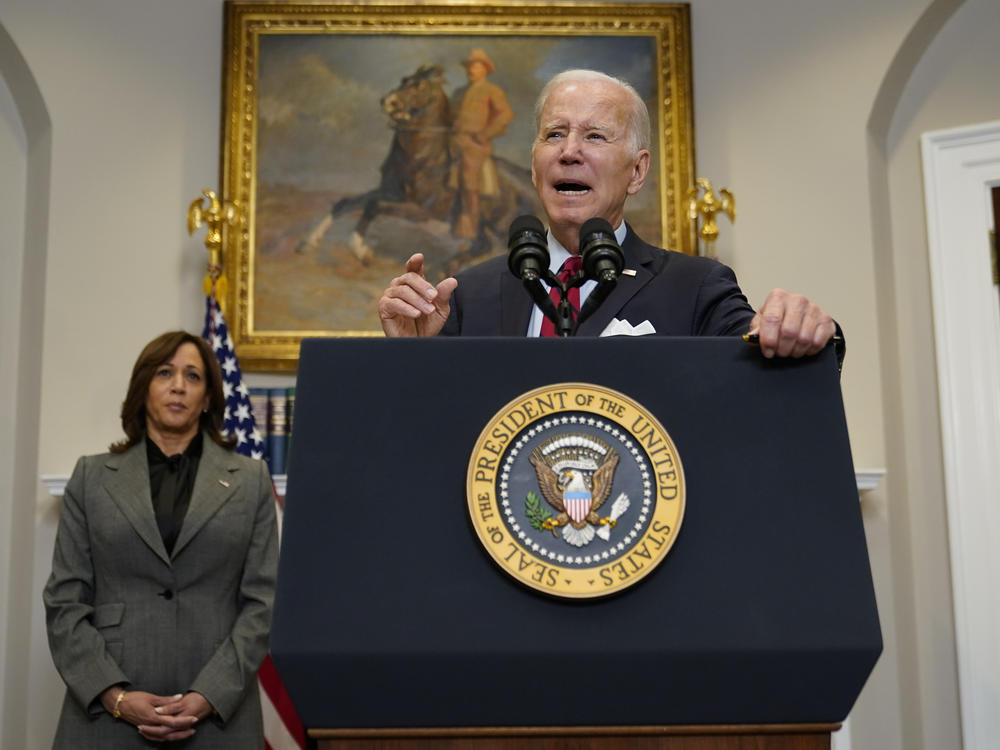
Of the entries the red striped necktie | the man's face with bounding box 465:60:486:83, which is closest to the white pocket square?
the red striped necktie

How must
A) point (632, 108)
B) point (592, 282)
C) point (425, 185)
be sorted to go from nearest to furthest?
1. point (592, 282)
2. point (632, 108)
3. point (425, 185)

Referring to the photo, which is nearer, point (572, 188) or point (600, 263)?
point (600, 263)

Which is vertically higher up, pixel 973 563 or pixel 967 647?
pixel 973 563

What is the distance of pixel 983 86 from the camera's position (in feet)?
17.4

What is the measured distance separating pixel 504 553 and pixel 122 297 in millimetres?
4393

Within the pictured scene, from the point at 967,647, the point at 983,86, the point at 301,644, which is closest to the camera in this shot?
the point at 301,644

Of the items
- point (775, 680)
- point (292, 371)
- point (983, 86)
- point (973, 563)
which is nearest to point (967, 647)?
point (973, 563)

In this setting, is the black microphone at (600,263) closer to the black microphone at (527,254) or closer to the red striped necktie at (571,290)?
the black microphone at (527,254)

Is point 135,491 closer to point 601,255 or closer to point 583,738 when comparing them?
point 601,255

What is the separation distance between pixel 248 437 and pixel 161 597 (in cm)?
135

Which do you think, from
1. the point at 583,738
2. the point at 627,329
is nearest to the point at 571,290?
the point at 627,329

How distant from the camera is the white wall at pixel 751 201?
5168 mm

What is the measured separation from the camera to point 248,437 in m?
5.00

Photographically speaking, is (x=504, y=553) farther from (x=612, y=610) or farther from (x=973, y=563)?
(x=973, y=563)
